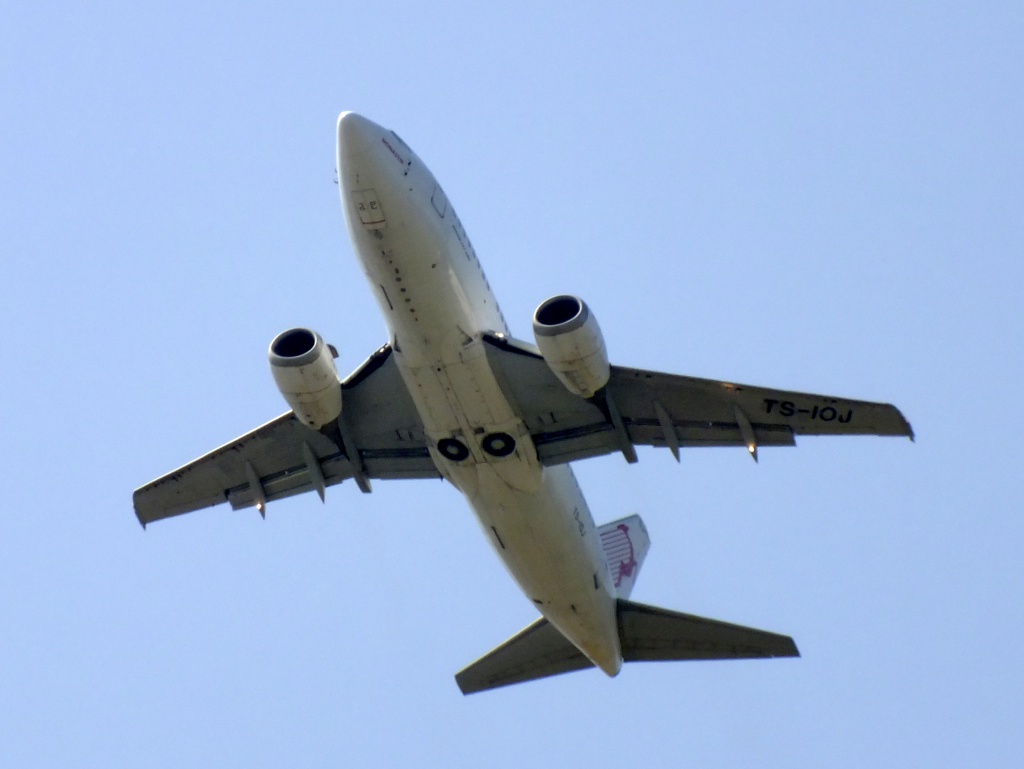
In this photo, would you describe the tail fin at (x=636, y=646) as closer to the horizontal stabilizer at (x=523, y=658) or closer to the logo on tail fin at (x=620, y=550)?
the horizontal stabilizer at (x=523, y=658)

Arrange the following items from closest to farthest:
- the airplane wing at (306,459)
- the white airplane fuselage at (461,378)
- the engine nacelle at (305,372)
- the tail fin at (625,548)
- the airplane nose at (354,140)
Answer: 1. the airplane nose at (354,140)
2. the white airplane fuselage at (461,378)
3. the engine nacelle at (305,372)
4. the airplane wing at (306,459)
5. the tail fin at (625,548)

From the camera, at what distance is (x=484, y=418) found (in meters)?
28.3

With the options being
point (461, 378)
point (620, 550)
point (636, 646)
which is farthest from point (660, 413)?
point (620, 550)

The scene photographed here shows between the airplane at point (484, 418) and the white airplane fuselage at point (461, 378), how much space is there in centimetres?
3

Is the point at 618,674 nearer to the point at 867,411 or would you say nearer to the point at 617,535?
the point at 617,535

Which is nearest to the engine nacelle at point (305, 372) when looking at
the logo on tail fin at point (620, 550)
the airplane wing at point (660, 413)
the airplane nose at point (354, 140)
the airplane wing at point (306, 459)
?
the airplane wing at point (306, 459)

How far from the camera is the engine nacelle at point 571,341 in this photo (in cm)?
2642

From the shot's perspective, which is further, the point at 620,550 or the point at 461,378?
the point at 620,550

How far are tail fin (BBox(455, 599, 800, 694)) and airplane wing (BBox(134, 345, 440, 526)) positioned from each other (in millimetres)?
5183

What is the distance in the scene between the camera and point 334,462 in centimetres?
3150

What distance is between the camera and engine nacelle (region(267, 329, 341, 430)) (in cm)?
2758

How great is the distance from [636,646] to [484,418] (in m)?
7.52

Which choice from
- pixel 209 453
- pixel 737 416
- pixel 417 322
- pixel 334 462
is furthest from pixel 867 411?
pixel 209 453

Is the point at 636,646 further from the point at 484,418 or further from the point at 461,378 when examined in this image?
the point at 461,378
